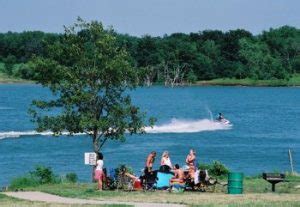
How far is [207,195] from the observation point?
3275cm

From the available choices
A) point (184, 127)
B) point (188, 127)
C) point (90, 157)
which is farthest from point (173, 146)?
point (90, 157)

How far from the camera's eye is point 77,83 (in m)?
42.3

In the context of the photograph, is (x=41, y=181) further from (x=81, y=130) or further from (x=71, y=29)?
(x=71, y=29)

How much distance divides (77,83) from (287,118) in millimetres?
101849

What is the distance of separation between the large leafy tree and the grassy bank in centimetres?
577

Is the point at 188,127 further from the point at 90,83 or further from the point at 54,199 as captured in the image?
the point at 54,199

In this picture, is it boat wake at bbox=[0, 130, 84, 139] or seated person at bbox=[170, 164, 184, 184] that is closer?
seated person at bbox=[170, 164, 184, 184]

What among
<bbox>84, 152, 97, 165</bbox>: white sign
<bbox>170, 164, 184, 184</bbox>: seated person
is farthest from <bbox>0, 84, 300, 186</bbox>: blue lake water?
<bbox>170, 164, 184, 184</bbox>: seated person

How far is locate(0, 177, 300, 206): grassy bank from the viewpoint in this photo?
29656 millimetres

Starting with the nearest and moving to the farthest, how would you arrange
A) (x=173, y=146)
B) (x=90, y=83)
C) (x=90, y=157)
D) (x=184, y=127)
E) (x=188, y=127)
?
1. (x=90, y=157)
2. (x=90, y=83)
3. (x=173, y=146)
4. (x=184, y=127)
5. (x=188, y=127)

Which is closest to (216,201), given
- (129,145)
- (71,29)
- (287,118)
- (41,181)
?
(41,181)

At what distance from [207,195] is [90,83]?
1193 centimetres

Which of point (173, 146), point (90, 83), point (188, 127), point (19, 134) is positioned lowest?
point (173, 146)

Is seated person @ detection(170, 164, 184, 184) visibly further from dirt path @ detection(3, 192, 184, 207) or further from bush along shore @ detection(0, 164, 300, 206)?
dirt path @ detection(3, 192, 184, 207)
